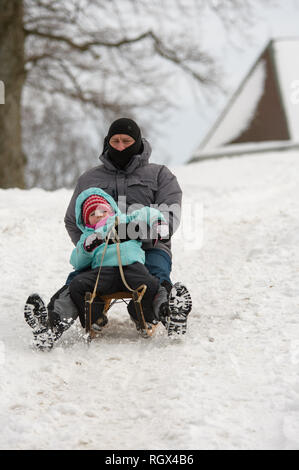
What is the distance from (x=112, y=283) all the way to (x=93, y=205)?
0.54 metres

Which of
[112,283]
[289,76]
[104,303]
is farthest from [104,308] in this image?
[289,76]

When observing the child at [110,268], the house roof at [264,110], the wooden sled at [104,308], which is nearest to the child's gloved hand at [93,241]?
the child at [110,268]

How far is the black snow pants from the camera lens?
12.7 ft

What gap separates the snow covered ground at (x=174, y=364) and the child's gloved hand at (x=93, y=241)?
660 mm

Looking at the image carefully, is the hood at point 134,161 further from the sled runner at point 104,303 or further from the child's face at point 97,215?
the sled runner at point 104,303

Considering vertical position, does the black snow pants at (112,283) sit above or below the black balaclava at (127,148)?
below

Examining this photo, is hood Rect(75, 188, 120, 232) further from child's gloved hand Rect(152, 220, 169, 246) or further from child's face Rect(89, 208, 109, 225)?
child's gloved hand Rect(152, 220, 169, 246)

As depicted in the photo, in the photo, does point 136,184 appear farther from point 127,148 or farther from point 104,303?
point 104,303

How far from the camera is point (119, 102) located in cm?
1349

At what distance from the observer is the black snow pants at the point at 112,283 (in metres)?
3.88

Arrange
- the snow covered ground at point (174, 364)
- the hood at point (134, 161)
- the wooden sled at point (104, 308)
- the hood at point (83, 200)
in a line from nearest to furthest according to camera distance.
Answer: the snow covered ground at point (174, 364) < the wooden sled at point (104, 308) < the hood at point (83, 200) < the hood at point (134, 161)

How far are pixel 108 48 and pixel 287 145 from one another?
20.5 feet

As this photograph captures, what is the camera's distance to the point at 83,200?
160 inches

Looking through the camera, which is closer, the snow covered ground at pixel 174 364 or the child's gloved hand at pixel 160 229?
the snow covered ground at pixel 174 364
